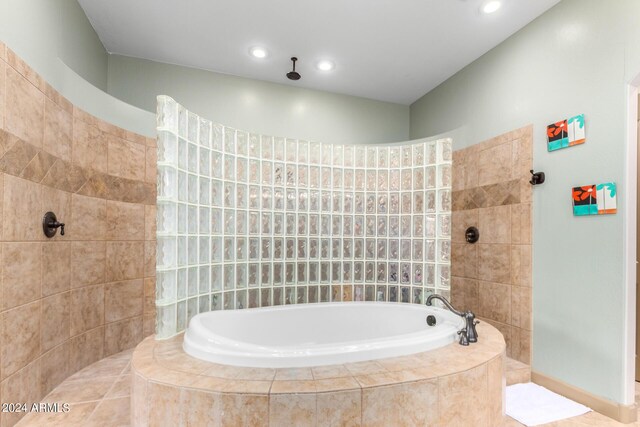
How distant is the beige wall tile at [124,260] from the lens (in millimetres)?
2283

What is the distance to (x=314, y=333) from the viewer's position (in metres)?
2.23

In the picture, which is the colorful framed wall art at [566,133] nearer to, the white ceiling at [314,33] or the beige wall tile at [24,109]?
the white ceiling at [314,33]

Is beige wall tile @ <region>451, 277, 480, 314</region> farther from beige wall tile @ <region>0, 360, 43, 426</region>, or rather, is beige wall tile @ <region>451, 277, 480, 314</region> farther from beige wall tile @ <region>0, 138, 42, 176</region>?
beige wall tile @ <region>0, 138, 42, 176</region>

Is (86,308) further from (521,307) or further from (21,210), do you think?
(521,307)

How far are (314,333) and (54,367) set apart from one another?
152 cm

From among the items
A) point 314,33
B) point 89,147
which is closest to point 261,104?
point 314,33

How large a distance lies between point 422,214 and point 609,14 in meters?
1.52

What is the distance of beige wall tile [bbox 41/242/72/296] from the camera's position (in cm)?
172

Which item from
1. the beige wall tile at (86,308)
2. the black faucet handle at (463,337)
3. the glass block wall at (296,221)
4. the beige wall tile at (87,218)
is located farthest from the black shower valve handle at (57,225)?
the black faucet handle at (463,337)

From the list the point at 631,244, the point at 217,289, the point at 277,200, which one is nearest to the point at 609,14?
the point at 631,244

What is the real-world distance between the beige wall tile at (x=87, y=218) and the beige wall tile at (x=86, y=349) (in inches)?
25.2

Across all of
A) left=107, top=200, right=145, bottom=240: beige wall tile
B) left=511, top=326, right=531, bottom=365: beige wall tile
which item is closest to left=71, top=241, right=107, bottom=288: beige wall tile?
left=107, top=200, right=145, bottom=240: beige wall tile

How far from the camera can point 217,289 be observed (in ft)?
6.85

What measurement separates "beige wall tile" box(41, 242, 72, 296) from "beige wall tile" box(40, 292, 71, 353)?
0.16ft
